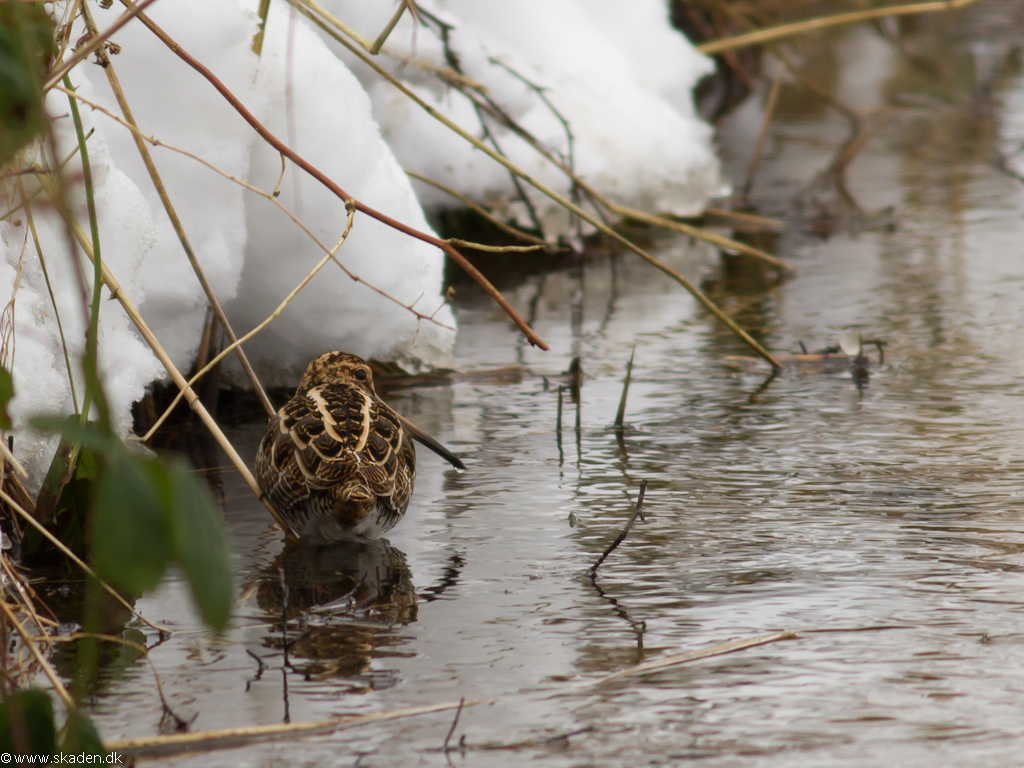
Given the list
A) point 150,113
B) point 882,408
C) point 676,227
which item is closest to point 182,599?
point 150,113

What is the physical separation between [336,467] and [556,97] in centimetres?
474

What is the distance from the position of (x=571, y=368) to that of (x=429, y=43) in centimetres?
217

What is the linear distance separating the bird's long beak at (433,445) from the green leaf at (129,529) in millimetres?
2558

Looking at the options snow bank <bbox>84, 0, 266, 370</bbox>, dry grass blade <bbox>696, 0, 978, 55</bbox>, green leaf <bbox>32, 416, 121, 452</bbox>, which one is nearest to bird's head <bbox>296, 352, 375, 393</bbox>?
snow bank <bbox>84, 0, 266, 370</bbox>

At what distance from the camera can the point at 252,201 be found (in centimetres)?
482

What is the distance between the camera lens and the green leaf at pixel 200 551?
1.35 meters

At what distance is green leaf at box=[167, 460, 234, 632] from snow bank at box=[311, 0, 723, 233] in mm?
4473

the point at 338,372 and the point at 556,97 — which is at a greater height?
the point at 556,97

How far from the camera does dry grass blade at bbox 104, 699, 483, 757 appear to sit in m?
2.31

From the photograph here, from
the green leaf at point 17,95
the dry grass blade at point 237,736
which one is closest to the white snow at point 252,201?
the dry grass blade at point 237,736

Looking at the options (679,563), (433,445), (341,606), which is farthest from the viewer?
(433,445)

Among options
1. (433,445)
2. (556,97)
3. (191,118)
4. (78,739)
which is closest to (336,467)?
(433,445)

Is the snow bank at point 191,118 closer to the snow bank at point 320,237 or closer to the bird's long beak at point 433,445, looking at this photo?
the snow bank at point 320,237

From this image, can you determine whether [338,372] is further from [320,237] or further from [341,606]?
[341,606]
